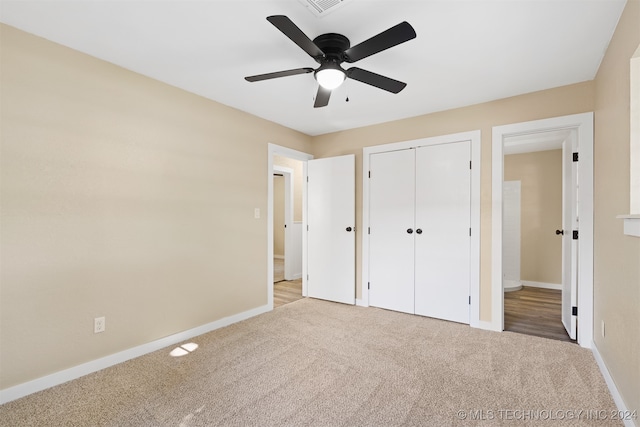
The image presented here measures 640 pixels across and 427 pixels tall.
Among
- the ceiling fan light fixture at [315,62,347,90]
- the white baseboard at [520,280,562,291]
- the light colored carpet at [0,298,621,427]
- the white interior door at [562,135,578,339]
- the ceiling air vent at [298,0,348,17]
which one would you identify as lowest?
the white baseboard at [520,280,562,291]

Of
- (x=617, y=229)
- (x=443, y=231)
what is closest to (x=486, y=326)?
(x=443, y=231)

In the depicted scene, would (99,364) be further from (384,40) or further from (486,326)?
(486,326)

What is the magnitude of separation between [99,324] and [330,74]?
2488mm

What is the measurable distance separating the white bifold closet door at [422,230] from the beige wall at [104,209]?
172 cm

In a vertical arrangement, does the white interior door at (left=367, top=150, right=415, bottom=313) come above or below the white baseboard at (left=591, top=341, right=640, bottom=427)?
above

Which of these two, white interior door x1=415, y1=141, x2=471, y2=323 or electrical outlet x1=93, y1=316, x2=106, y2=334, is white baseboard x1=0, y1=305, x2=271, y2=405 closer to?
electrical outlet x1=93, y1=316, x2=106, y2=334

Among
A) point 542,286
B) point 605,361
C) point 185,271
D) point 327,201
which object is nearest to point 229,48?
point 185,271

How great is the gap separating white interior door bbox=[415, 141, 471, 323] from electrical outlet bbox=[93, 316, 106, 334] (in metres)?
3.06

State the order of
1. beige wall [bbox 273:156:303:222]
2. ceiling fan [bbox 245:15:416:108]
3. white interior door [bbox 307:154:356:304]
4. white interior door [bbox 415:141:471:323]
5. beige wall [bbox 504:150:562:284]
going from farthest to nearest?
beige wall [bbox 273:156:303:222], beige wall [bbox 504:150:562:284], white interior door [bbox 307:154:356:304], white interior door [bbox 415:141:471:323], ceiling fan [bbox 245:15:416:108]

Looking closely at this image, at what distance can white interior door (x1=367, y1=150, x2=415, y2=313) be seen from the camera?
3.61 metres

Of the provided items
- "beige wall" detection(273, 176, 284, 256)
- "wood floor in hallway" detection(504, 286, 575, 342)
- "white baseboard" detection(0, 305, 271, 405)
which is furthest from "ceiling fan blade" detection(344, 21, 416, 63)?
"beige wall" detection(273, 176, 284, 256)

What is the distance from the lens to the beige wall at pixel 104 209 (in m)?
1.96

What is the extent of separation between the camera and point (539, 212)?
203 inches

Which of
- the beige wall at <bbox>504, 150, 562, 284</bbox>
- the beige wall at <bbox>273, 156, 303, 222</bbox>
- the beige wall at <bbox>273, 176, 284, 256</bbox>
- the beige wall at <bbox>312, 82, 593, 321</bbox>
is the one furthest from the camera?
the beige wall at <bbox>273, 176, 284, 256</bbox>
